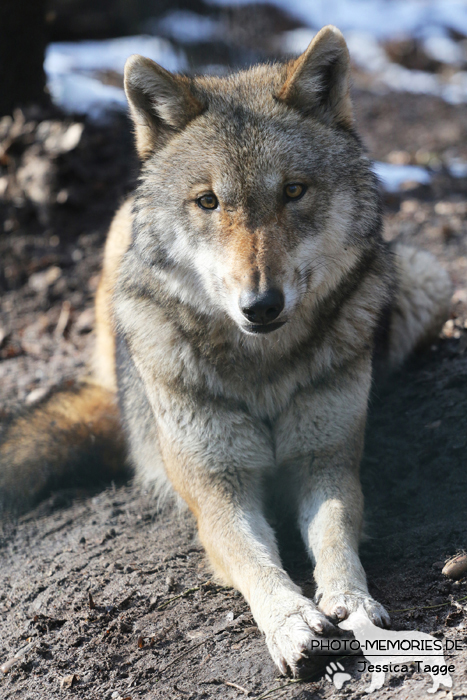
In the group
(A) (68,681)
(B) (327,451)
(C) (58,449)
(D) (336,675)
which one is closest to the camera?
(D) (336,675)

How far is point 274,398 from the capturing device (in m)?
3.51

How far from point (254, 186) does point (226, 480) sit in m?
1.57

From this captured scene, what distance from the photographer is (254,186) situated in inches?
121

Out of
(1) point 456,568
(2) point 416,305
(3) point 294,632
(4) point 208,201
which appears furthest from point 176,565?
(2) point 416,305

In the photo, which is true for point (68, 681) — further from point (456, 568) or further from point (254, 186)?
point (254, 186)

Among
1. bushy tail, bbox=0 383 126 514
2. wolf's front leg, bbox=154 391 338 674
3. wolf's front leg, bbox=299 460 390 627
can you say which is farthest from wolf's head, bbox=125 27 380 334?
bushy tail, bbox=0 383 126 514

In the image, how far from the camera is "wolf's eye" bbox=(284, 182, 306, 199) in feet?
10.2

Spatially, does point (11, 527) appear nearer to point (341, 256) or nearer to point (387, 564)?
point (387, 564)

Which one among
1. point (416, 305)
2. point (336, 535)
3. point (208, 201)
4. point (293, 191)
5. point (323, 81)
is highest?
point (323, 81)

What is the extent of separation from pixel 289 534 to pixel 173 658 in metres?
1.02

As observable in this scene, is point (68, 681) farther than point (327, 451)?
No

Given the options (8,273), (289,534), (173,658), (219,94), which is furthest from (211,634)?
(8,273)

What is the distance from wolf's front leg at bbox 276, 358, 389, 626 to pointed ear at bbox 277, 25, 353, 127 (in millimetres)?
1392

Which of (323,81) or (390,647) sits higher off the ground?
(323,81)
